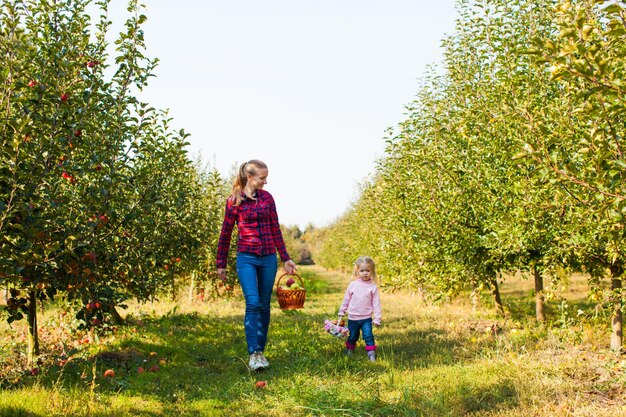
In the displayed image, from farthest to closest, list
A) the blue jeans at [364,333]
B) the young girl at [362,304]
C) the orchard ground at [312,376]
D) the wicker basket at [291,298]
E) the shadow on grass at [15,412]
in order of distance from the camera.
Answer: the wicker basket at [291,298] < the young girl at [362,304] < the blue jeans at [364,333] < the orchard ground at [312,376] < the shadow on grass at [15,412]

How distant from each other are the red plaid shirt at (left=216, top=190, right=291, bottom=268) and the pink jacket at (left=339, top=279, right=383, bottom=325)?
114 centimetres

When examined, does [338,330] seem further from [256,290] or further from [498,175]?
[498,175]

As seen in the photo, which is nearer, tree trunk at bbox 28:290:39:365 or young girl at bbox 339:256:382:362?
tree trunk at bbox 28:290:39:365

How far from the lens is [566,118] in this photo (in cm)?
596

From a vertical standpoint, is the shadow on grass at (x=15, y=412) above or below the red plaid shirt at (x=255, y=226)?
below

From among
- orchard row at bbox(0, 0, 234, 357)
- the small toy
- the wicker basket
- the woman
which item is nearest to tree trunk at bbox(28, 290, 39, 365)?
orchard row at bbox(0, 0, 234, 357)

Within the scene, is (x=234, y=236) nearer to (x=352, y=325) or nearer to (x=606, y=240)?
(x=352, y=325)

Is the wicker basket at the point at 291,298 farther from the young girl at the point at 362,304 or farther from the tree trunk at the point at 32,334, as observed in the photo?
the tree trunk at the point at 32,334

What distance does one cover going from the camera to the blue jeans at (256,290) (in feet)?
20.0

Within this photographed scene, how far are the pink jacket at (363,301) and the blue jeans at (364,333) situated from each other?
0.07 m

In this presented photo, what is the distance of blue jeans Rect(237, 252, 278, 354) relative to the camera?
6086 mm

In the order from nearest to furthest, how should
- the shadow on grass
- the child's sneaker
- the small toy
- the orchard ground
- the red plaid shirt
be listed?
the shadow on grass < the orchard ground < the child's sneaker < the red plaid shirt < the small toy

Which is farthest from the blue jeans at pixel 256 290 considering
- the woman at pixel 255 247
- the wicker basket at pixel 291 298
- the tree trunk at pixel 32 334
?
the tree trunk at pixel 32 334

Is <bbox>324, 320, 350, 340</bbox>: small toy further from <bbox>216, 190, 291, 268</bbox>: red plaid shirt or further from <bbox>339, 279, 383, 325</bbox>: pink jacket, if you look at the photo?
<bbox>216, 190, 291, 268</bbox>: red plaid shirt
